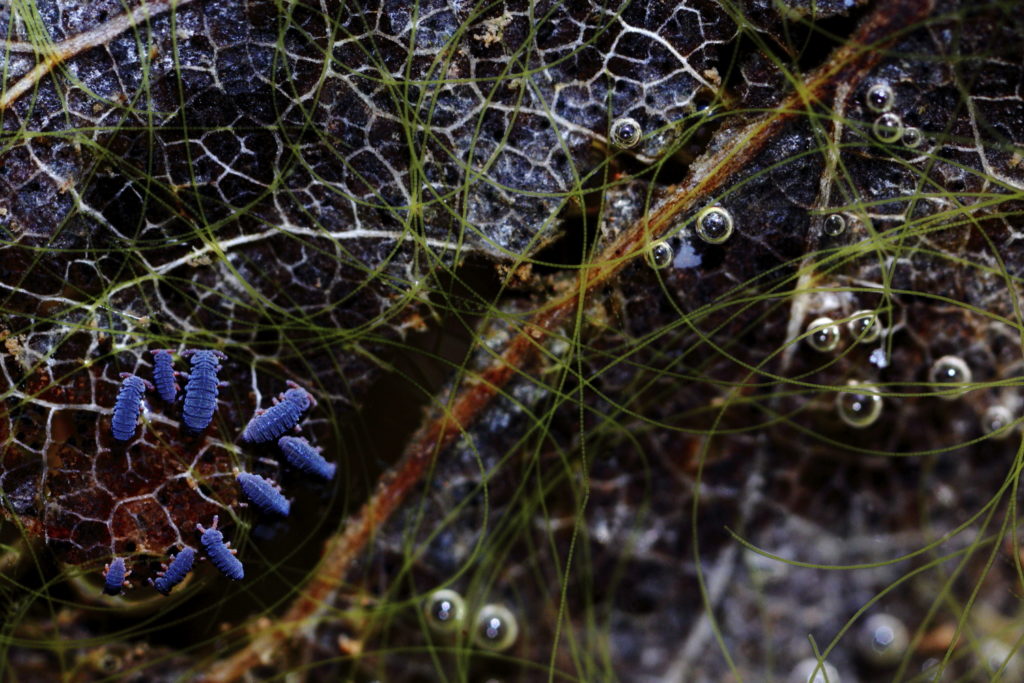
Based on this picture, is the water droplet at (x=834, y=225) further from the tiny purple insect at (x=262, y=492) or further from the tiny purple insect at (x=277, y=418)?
the tiny purple insect at (x=262, y=492)

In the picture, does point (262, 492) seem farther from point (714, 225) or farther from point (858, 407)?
point (858, 407)

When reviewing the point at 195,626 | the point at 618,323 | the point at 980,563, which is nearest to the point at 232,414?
the point at 195,626

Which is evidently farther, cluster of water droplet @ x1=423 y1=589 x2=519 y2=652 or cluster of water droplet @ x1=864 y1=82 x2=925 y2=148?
cluster of water droplet @ x1=423 y1=589 x2=519 y2=652

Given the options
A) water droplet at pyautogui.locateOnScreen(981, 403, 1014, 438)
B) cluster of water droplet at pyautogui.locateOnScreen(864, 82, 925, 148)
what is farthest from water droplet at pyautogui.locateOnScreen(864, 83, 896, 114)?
water droplet at pyautogui.locateOnScreen(981, 403, 1014, 438)

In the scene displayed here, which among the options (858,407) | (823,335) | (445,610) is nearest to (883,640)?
(858,407)

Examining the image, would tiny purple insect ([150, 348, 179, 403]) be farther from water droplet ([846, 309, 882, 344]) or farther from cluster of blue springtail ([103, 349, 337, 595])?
water droplet ([846, 309, 882, 344])

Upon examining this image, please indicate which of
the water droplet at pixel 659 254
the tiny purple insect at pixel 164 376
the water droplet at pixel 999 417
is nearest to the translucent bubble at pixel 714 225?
the water droplet at pixel 659 254
